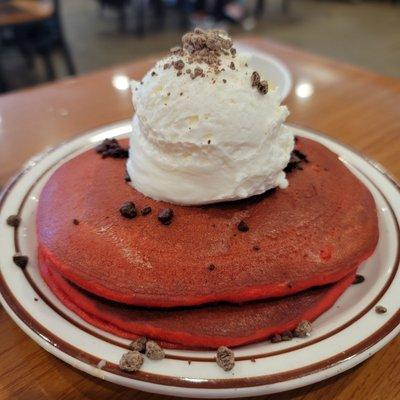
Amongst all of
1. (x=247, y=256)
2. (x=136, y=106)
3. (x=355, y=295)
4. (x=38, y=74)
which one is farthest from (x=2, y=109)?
(x=38, y=74)

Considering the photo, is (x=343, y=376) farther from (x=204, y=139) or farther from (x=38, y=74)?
(x=38, y=74)

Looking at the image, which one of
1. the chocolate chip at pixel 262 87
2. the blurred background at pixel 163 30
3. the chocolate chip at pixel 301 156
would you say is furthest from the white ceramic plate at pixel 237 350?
the blurred background at pixel 163 30

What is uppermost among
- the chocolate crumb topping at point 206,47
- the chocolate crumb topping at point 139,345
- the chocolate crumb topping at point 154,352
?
the chocolate crumb topping at point 206,47

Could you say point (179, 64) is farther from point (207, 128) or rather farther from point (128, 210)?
point (128, 210)

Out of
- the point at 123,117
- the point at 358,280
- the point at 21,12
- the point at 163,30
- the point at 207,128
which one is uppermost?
the point at 207,128

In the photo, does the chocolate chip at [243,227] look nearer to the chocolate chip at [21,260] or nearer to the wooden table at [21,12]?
the chocolate chip at [21,260]

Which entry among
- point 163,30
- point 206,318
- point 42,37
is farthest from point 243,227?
point 163,30
